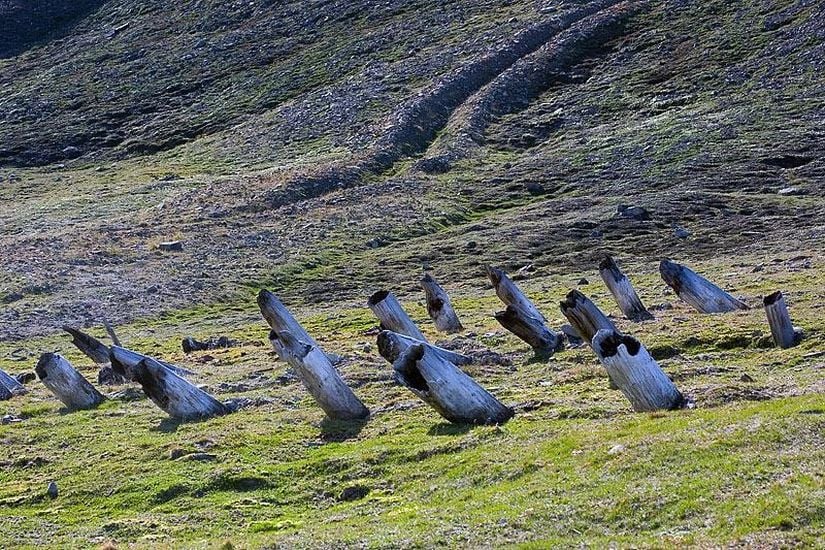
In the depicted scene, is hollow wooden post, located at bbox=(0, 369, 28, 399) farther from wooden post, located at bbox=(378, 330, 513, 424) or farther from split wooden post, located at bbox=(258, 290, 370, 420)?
wooden post, located at bbox=(378, 330, 513, 424)

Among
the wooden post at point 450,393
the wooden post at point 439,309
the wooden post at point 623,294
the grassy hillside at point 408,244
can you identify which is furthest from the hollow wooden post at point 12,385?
the wooden post at point 623,294

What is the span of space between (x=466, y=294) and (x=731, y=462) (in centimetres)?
2456

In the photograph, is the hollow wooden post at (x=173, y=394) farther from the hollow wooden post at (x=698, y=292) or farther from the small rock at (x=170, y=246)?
the small rock at (x=170, y=246)

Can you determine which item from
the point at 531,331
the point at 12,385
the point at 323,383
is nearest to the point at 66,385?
the point at 12,385

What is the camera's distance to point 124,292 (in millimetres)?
39344

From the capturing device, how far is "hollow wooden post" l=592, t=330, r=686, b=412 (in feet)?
52.2

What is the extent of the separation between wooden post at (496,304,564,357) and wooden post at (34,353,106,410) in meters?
7.49

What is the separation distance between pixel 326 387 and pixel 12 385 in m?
9.20

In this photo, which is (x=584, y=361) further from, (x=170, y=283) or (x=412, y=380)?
(x=170, y=283)

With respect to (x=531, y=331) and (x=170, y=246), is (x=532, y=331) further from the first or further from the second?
(x=170, y=246)

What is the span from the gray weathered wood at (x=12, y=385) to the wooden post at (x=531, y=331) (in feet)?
31.4

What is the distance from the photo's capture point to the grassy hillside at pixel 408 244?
1320 cm

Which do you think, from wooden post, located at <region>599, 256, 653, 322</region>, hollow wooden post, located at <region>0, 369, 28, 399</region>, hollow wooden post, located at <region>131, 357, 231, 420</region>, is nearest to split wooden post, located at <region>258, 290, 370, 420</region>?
hollow wooden post, located at <region>131, 357, 231, 420</region>

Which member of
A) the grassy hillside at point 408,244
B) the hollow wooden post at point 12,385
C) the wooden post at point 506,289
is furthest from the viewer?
the wooden post at point 506,289
